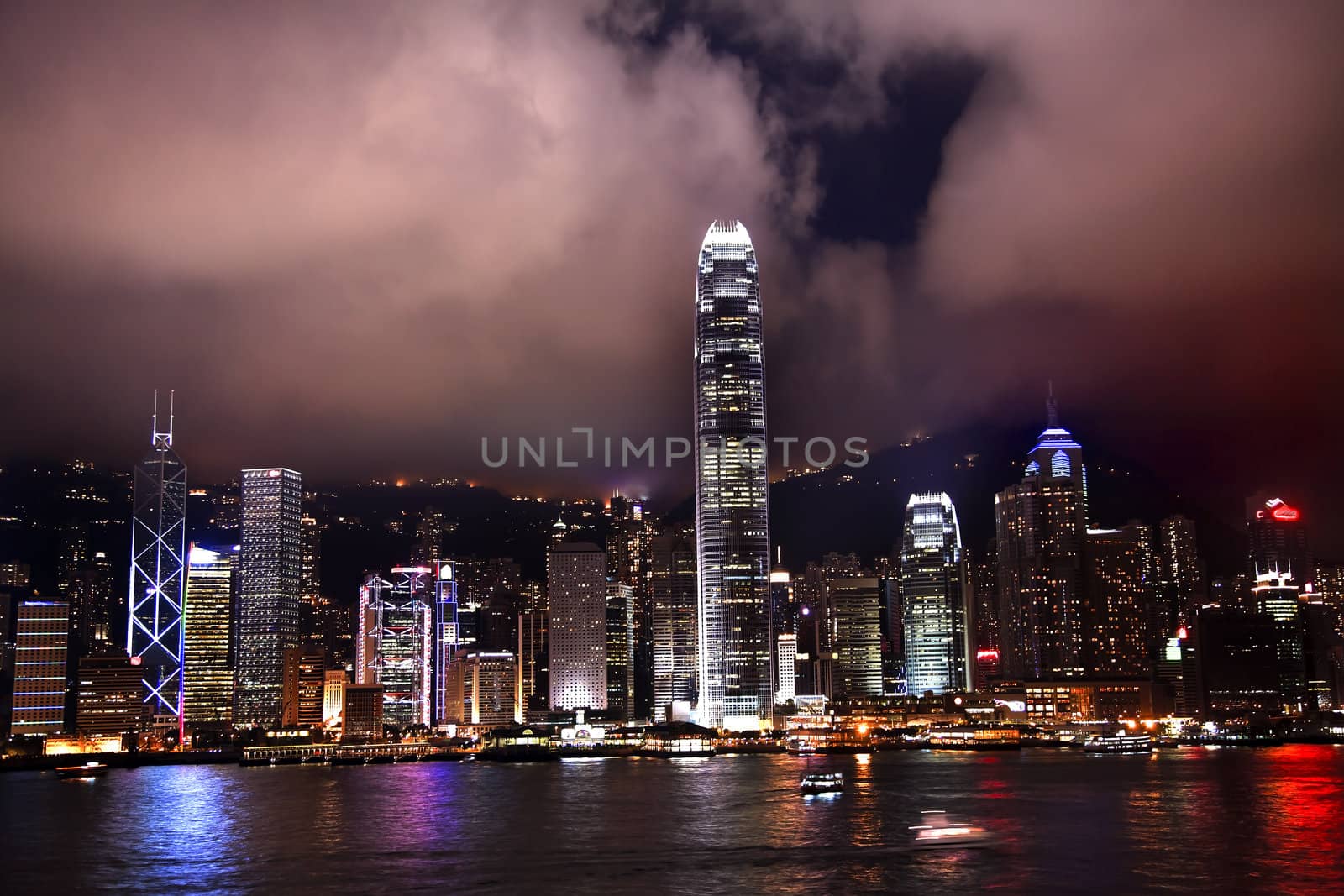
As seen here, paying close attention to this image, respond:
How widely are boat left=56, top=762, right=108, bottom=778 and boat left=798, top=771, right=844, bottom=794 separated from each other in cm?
8399

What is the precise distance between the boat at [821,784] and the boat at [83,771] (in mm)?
83990

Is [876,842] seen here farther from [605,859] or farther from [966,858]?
[605,859]

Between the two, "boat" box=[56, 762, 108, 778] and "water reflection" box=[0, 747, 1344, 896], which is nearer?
"water reflection" box=[0, 747, 1344, 896]

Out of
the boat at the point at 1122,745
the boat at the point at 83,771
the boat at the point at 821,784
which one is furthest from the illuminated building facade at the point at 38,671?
the boat at the point at 1122,745

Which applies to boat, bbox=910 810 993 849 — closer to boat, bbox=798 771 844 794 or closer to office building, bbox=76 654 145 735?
boat, bbox=798 771 844 794

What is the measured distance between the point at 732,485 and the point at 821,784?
10667cm

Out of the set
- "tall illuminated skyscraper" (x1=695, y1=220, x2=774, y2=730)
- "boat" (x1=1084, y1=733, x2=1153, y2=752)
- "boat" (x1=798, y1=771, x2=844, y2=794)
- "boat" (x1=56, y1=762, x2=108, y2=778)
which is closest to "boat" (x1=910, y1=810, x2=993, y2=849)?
"boat" (x1=798, y1=771, x2=844, y2=794)

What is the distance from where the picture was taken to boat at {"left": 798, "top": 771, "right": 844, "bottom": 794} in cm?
8506

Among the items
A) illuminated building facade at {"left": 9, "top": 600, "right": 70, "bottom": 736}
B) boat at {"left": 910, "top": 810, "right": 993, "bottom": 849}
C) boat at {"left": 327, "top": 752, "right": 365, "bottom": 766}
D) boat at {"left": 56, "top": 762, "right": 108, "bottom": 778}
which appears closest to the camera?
boat at {"left": 910, "top": 810, "right": 993, "bottom": 849}

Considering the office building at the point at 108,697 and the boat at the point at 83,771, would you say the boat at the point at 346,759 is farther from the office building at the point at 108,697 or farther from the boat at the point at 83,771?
the boat at the point at 83,771

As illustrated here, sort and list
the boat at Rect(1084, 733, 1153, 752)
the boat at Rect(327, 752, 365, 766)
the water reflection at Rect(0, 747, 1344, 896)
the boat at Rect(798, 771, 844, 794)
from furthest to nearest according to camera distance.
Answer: the boat at Rect(327, 752, 365, 766) < the boat at Rect(1084, 733, 1153, 752) < the boat at Rect(798, 771, 844, 794) < the water reflection at Rect(0, 747, 1344, 896)

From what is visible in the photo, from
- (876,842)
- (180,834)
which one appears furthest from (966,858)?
(180,834)

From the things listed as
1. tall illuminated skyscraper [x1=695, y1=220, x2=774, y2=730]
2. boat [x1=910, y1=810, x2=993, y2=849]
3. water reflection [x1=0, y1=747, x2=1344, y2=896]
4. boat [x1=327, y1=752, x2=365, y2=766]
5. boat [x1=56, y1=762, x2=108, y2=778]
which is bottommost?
boat [x1=327, y1=752, x2=365, y2=766]

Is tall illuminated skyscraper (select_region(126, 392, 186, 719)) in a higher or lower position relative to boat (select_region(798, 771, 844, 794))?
higher
